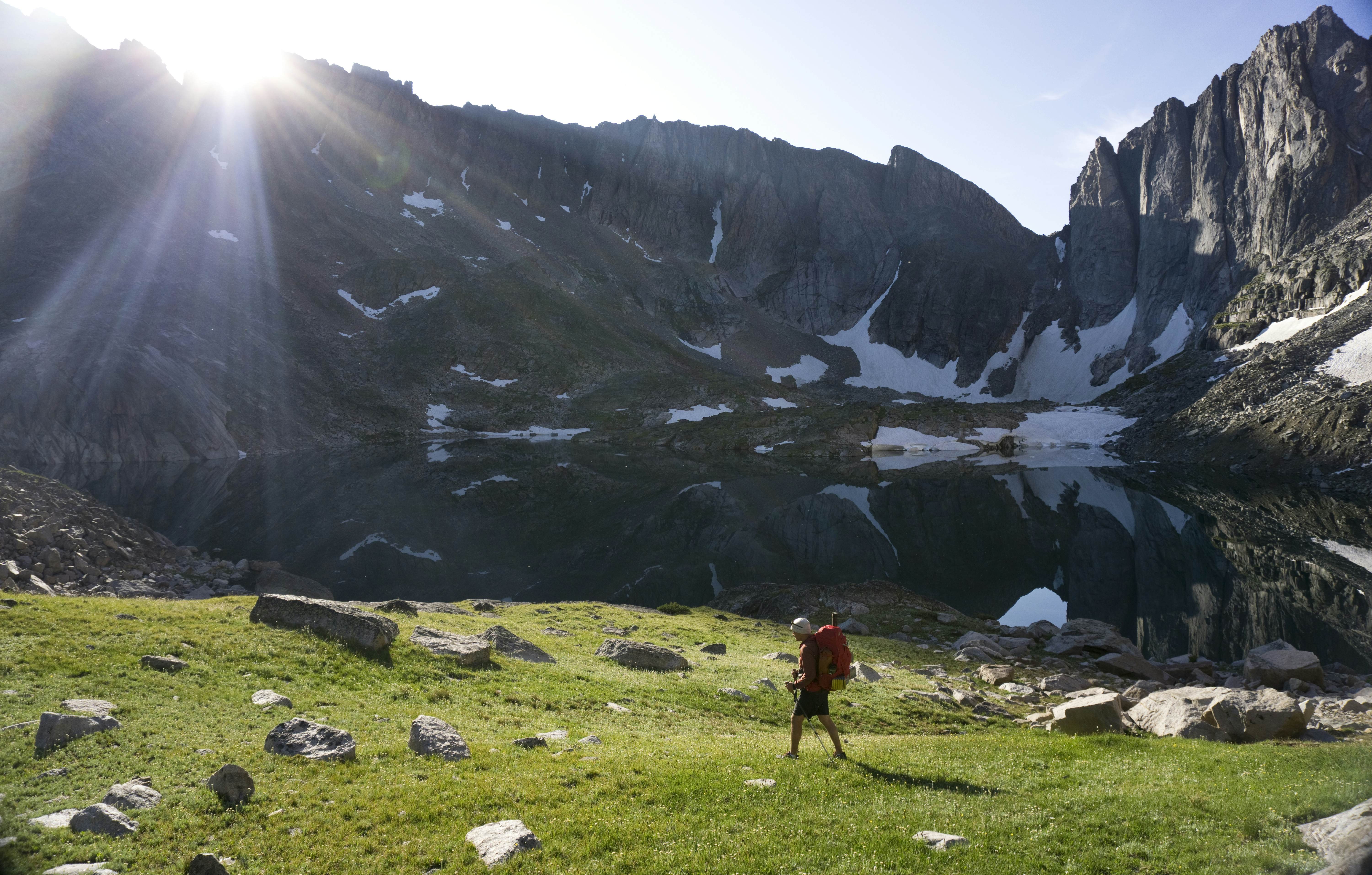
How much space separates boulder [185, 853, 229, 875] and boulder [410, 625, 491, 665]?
1076cm

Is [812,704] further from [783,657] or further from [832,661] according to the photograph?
[783,657]

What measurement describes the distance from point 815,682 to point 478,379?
150 metres

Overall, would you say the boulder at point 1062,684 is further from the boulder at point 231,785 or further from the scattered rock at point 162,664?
the scattered rock at point 162,664

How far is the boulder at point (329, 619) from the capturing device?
18188mm

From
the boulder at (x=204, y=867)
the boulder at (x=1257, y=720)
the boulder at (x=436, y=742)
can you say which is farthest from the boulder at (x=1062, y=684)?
the boulder at (x=204, y=867)

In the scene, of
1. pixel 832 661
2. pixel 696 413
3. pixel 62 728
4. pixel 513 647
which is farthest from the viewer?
pixel 696 413

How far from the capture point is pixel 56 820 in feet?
29.2

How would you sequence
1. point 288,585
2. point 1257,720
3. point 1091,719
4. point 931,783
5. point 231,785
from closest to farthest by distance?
point 231,785 → point 931,783 → point 1257,720 → point 1091,719 → point 288,585

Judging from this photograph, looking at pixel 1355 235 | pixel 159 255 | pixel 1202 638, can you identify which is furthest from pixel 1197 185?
pixel 159 255

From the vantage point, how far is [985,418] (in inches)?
5246

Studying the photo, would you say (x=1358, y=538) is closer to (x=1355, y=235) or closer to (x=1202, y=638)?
(x=1202, y=638)

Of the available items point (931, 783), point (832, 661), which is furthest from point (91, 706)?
point (931, 783)

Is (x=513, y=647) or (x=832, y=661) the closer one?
(x=832, y=661)

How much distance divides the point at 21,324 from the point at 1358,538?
150741 mm
